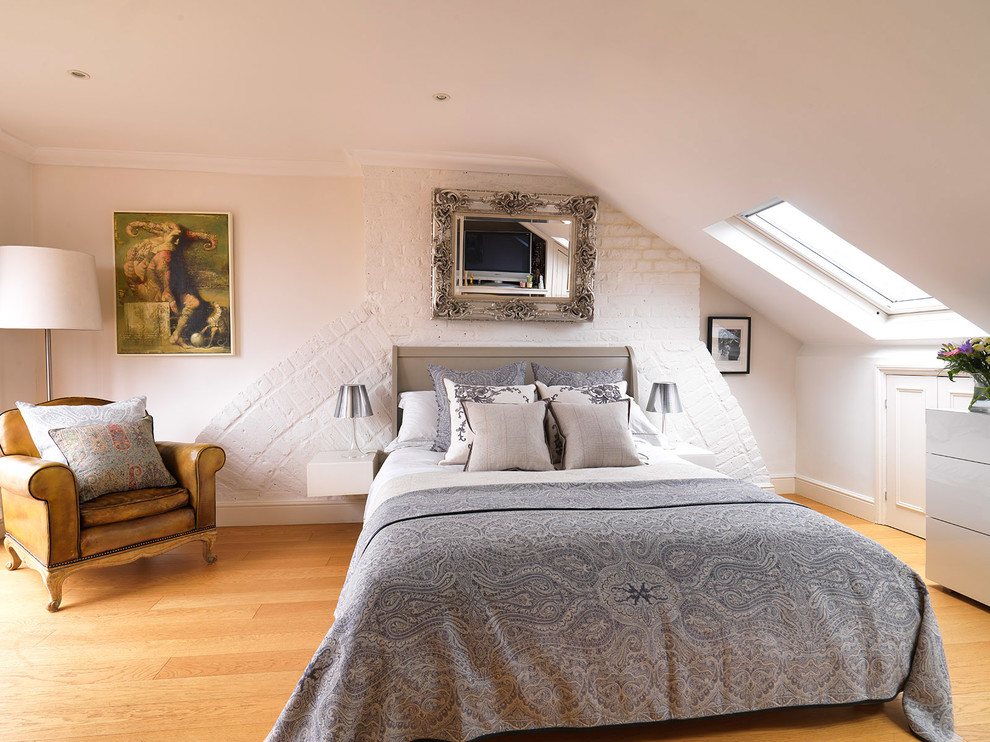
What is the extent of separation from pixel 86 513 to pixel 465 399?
6.24 feet

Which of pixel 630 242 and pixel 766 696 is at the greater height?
pixel 630 242

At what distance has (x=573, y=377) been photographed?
3625 mm

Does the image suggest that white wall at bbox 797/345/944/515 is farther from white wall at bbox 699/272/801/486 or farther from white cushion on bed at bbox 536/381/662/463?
white cushion on bed at bbox 536/381/662/463

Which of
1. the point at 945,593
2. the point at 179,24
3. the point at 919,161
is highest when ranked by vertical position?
the point at 179,24

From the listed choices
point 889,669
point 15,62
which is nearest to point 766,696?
point 889,669

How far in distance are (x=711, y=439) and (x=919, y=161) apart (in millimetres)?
2481

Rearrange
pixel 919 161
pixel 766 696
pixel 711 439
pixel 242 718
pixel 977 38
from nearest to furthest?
pixel 977 38 → pixel 766 696 → pixel 242 718 → pixel 919 161 → pixel 711 439

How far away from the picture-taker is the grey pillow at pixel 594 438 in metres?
2.81

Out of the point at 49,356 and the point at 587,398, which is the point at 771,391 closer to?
the point at 587,398

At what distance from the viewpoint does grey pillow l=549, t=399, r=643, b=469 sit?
2812 millimetres

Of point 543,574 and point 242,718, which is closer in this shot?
point 543,574

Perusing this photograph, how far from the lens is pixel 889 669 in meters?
1.77

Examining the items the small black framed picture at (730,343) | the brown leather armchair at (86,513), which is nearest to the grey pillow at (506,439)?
the brown leather armchair at (86,513)

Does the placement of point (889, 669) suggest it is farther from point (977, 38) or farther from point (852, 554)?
point (977, 38)
